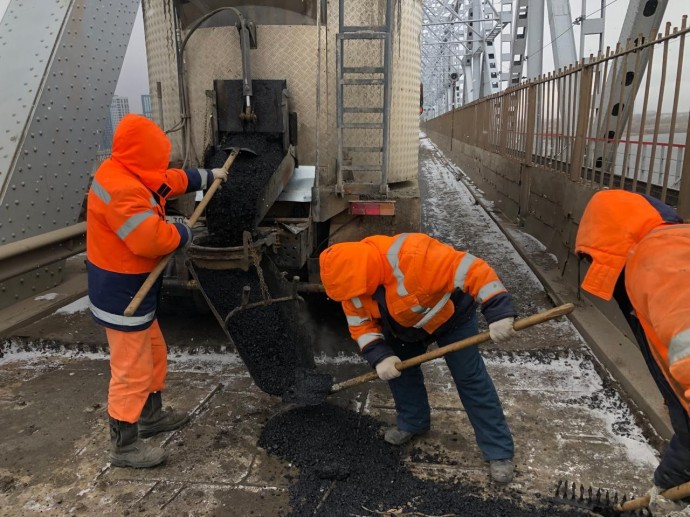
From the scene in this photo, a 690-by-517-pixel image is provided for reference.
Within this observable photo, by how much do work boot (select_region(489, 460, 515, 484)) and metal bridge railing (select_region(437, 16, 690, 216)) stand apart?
224cm

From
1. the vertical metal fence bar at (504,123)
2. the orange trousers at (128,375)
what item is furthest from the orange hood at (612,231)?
the vertical metal fence bar at (504,123)

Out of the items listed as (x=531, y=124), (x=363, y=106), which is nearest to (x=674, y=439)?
(x=363, y=106)

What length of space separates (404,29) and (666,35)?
2.02 m

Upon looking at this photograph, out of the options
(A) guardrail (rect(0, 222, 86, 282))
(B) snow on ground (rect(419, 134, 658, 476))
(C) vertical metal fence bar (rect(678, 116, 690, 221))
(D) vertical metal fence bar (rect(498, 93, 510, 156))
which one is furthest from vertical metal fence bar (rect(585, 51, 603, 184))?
(A) guardrail (rect(0, 222, 86, 282))

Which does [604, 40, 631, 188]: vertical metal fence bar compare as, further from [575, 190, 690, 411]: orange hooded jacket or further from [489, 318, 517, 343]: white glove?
[575, 190, 690, 411]: orange hooded jacket

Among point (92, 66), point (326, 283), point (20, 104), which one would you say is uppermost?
point (92, 66)

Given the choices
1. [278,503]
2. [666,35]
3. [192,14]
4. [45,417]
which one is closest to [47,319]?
[45,417]

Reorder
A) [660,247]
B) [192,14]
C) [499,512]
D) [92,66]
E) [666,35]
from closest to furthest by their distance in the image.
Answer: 1. [660,247]
2. [499,512]
3. [666,35]
4. [192,14]
5. [92,66]

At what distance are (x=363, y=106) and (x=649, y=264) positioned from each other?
3145 mm

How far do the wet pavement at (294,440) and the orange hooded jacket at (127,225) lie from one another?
32.8 inches

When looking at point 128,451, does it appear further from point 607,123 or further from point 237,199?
point 607,123

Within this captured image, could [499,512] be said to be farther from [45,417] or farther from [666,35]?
[666,35]

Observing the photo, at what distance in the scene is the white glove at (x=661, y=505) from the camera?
2.09 m

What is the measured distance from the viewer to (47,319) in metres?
4.83
